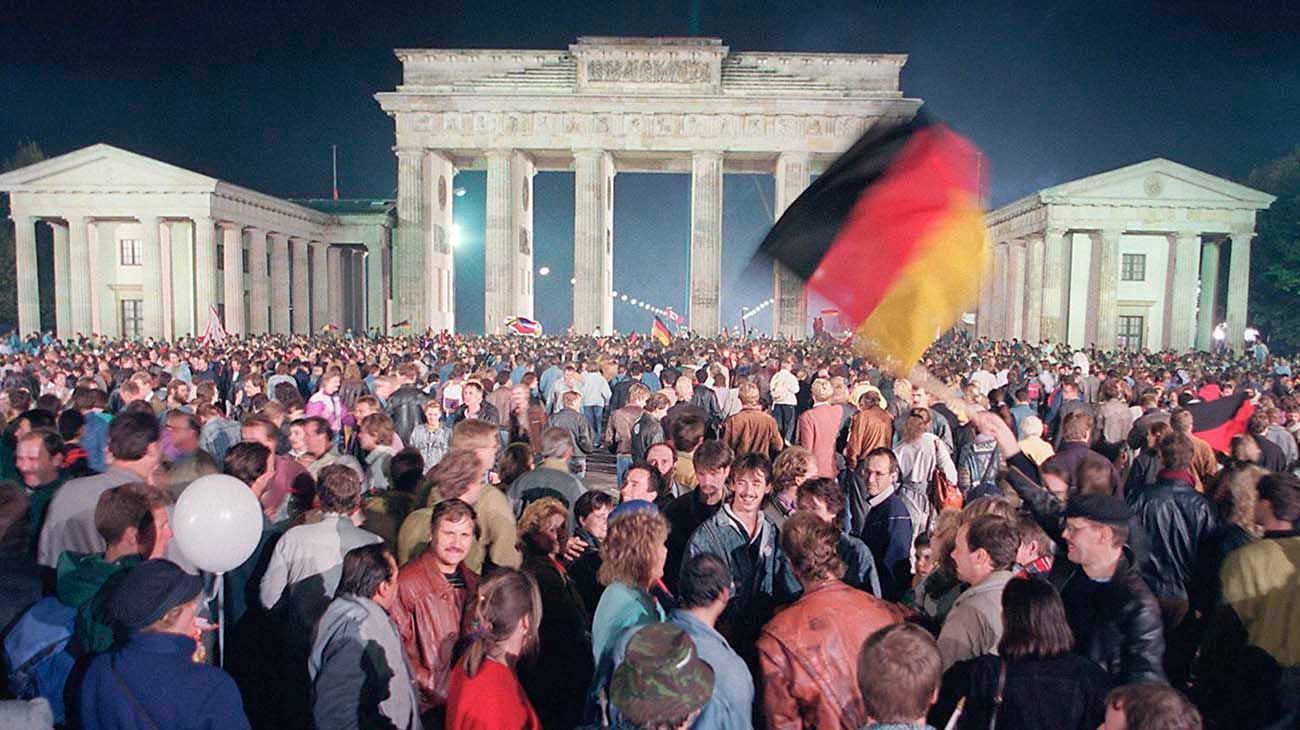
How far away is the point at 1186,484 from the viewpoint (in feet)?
20.0

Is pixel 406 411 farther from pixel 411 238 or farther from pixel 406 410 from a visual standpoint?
pixel 411 238

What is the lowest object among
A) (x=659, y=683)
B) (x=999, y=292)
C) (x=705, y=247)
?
(x=659, y=683)

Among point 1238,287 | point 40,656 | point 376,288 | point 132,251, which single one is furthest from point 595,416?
point 376,288

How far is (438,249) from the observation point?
52969 mm

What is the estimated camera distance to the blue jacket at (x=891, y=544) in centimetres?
631

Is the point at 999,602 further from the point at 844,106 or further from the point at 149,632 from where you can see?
the point at 844,106

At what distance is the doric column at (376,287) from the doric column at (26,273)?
1696 cm

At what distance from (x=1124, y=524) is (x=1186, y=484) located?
2141mm

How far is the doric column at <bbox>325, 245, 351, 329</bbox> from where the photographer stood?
190 feet

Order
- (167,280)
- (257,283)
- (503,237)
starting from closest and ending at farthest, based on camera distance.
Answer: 1. (167,280)
2. (257,283)
3. (503,237)

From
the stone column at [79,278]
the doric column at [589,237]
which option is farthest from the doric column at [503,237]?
the stone column at [79,278]

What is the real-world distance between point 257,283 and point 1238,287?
4912 centimetres

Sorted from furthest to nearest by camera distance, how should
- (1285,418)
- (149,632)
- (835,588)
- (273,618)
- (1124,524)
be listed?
(1285,418) → (273,618) → (1124,524) → (835,588) → (149,632)

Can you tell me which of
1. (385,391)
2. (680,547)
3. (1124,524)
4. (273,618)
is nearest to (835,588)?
(1124,524)
